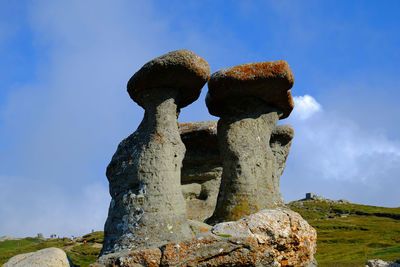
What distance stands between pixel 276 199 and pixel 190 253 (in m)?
5.18

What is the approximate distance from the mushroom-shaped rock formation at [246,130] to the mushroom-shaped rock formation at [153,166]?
160 centimetres

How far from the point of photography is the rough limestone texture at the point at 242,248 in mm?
6254

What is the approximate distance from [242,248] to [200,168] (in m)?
7.94

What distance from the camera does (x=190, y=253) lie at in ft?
20.6

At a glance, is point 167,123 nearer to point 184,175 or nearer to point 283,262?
point 283,262

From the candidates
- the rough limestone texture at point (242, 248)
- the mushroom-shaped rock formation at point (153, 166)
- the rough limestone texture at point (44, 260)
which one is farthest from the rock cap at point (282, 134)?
the rough limestone texture at point (44, 260)

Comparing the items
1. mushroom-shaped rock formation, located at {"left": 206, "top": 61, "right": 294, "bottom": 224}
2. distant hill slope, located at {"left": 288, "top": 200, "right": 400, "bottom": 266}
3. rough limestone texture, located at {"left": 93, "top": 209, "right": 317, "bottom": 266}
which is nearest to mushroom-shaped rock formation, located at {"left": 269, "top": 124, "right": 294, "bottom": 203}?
mushroom-shaped rock formation, located at {"left": 206, "top": 61, "right": 294, "bottom": 224}

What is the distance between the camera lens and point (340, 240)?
2847 cm

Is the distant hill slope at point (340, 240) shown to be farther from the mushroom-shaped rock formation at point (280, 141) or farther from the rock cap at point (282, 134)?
the rock cap at point (282, 134)

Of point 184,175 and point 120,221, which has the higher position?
point 184,175

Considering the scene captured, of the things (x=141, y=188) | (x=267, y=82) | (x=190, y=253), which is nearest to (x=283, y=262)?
(x=190, y=253)

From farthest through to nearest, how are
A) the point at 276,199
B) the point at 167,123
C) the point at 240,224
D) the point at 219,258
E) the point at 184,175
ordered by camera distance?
the point at 184,175 → the point at 276,199 → the point at 167,123 → the point at 240,224 → the point at 219,258

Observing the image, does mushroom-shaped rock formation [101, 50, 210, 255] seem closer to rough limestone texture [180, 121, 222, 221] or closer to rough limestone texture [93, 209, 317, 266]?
rough limestone texture [93, 209, 317, 266]

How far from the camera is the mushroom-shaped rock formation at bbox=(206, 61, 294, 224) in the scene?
10.4 meters
